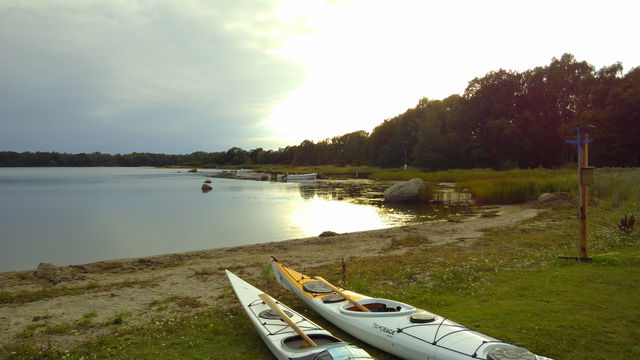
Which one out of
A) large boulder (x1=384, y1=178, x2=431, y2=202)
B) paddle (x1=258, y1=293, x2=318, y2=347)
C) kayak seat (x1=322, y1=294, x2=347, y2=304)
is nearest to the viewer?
paddle (x1=258, y1=293, x2=318, y2=347)

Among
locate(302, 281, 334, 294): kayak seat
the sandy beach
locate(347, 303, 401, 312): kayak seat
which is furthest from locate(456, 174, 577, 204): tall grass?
locate(347, 303, 401, 312): kayak seat

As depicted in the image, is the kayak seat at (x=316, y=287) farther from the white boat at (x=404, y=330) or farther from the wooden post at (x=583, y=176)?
the wooden post at (x=583, y=176)

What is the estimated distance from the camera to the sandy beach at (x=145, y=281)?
6.73 meters

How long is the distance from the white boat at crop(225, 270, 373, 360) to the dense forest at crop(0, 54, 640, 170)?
33.4 m

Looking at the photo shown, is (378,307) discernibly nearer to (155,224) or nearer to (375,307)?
(375,307)

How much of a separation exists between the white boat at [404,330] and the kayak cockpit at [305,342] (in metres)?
0.64

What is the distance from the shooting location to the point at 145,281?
9406 millimetres

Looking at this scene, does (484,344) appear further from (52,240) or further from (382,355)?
(52,240)

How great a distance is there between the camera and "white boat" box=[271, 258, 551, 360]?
431cm

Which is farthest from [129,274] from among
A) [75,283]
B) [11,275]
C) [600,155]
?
[600,155]

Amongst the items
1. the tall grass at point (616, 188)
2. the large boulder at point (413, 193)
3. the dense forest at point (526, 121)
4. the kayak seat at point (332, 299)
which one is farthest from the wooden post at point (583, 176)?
the dense forest at point (526, 121)

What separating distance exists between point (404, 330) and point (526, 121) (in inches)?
2286

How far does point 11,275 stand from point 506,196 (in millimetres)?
26718

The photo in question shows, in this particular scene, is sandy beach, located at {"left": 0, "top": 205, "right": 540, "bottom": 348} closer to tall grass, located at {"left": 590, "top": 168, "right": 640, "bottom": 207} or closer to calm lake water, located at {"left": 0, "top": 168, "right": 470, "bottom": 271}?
calm lake water, located at {"left": 0, "top": 168, "right": 470, "bottom": 271}
